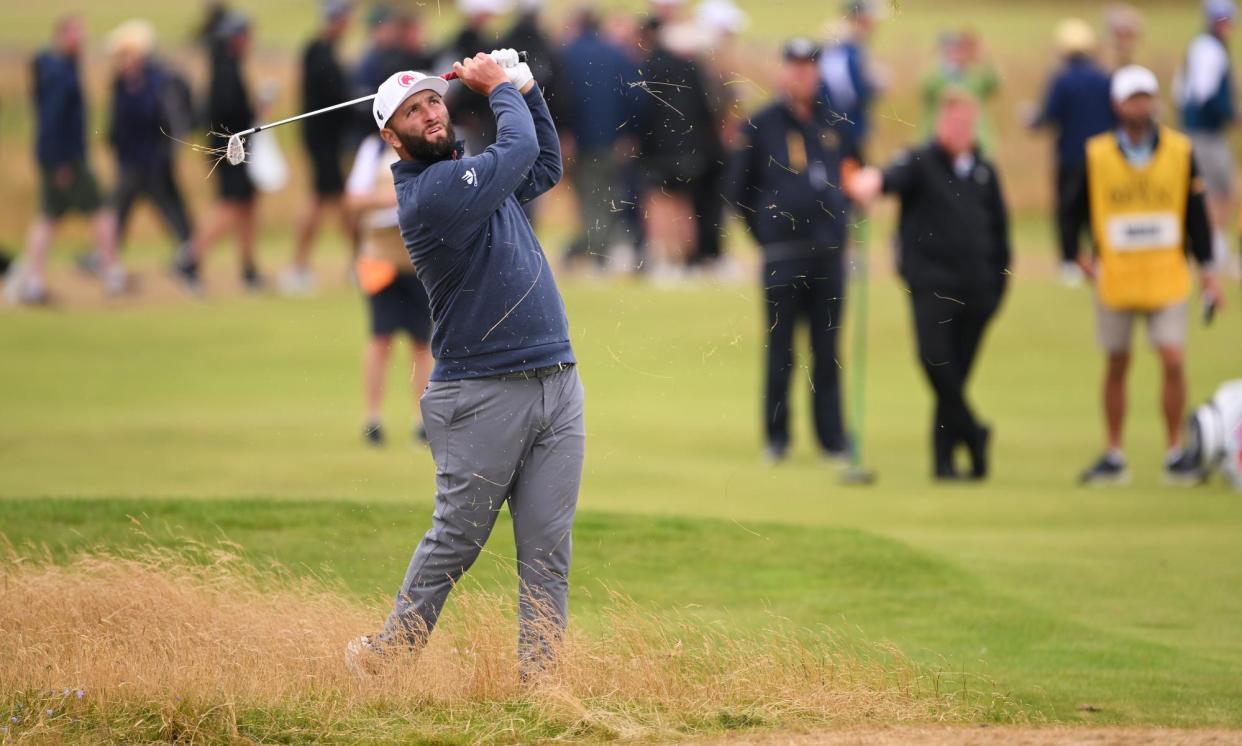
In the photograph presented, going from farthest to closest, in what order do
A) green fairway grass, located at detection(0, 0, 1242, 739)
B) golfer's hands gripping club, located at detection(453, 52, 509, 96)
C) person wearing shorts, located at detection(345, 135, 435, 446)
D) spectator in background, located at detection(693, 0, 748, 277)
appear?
spectator in background, located at detection(693, 0, 748, 277), person wearing shorts, located at detection(345, 135, 435, 446), green fairway grass, located at detection(0, 0, 1242, 739), golfer's hands gripping club, located at detection(453, 52, 509, 96)

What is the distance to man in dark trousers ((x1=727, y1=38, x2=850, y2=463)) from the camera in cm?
1349

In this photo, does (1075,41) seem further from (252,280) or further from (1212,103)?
(252,280)

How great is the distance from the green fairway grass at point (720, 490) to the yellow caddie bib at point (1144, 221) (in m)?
1.32

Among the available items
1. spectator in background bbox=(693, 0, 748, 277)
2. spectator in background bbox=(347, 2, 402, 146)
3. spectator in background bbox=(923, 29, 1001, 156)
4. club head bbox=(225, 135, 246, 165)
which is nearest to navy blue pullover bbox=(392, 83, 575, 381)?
club head bbox=(225, 135, 246, 165)

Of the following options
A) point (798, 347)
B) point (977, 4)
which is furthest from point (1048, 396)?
point (977, 4)

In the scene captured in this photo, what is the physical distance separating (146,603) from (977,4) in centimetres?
5277

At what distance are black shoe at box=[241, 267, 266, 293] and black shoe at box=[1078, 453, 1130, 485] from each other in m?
10.7

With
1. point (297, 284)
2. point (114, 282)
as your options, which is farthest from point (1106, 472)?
point (114, 282)

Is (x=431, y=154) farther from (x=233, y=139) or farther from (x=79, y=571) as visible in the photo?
(x=79, y=571)

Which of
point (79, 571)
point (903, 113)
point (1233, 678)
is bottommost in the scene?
point (1233, 678)

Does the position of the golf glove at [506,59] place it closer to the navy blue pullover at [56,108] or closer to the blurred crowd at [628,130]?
the blurred crowd at [628,130]

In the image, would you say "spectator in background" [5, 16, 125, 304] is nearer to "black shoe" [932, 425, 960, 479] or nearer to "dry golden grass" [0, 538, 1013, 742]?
"black shoe" [932, 425, 960, 479]

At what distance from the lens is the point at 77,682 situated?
6926 mm

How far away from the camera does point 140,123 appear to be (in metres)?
19.5
